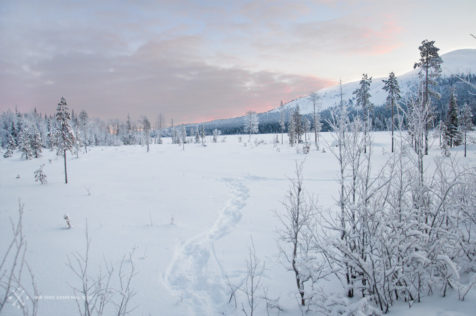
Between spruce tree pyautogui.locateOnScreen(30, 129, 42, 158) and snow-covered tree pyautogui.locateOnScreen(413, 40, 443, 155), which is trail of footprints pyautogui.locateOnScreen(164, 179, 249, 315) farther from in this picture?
spruce tree pyautogui.locateOnScreen(30, 129, 42, 158)

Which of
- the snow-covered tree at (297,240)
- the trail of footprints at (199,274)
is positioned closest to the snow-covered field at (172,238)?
the trail of footprints at (199,274)

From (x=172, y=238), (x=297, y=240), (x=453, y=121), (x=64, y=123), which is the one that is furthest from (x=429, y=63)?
(x=64, y=123)

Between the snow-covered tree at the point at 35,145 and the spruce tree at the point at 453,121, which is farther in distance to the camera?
the snow-covered tree at the point at 35,145

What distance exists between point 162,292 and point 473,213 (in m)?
8.10

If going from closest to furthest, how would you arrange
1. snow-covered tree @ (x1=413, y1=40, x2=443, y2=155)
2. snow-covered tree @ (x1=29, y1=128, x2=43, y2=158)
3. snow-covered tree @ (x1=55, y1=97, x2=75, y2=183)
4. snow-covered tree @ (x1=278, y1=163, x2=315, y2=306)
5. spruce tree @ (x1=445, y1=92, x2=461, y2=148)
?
snow-covered tree @ (x1=278, y1=163, x2=315, y2=306), snow-covered tree @ (x1=413, y1=40, x2=443, y2=155), snow-covered tree @ (x1=55, y1=97, x2=75, y2=183), spruce tree @ (x1=445, y1=92, x2=461, y2=148), snow-covered tree @ (x1=29, y1=128, x2=43, y2=158)

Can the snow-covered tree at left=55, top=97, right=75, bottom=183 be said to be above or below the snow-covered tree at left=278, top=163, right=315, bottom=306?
above

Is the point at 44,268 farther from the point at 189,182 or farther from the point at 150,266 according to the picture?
the point at 189,182

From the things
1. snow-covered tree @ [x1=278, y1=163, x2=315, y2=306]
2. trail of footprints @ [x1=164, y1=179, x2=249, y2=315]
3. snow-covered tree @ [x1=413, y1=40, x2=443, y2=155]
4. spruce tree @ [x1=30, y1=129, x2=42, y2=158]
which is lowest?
trail of footprints @ [x1=164, y1=179, x2=249, y2=315]

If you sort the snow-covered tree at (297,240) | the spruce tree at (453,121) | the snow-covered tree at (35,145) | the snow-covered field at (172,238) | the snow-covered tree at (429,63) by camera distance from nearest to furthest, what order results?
the snow-covered tree at (297,240) → the snow-covered field at (172,238) → the snow-covered tree at (429,63) → the spruce tree at (453,121) → the snow-covered tree at (35,145)

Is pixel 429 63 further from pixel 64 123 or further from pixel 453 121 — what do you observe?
pixel 64 123

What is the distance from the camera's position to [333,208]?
1200 centimetres

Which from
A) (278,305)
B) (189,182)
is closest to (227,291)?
(278,305)

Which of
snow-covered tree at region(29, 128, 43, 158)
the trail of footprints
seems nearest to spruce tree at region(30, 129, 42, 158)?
snow-covered tree at region(29, 128, 43, 158)

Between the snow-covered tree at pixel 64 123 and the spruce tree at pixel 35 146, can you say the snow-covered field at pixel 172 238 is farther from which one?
the spruce tree at pixel 35 146
